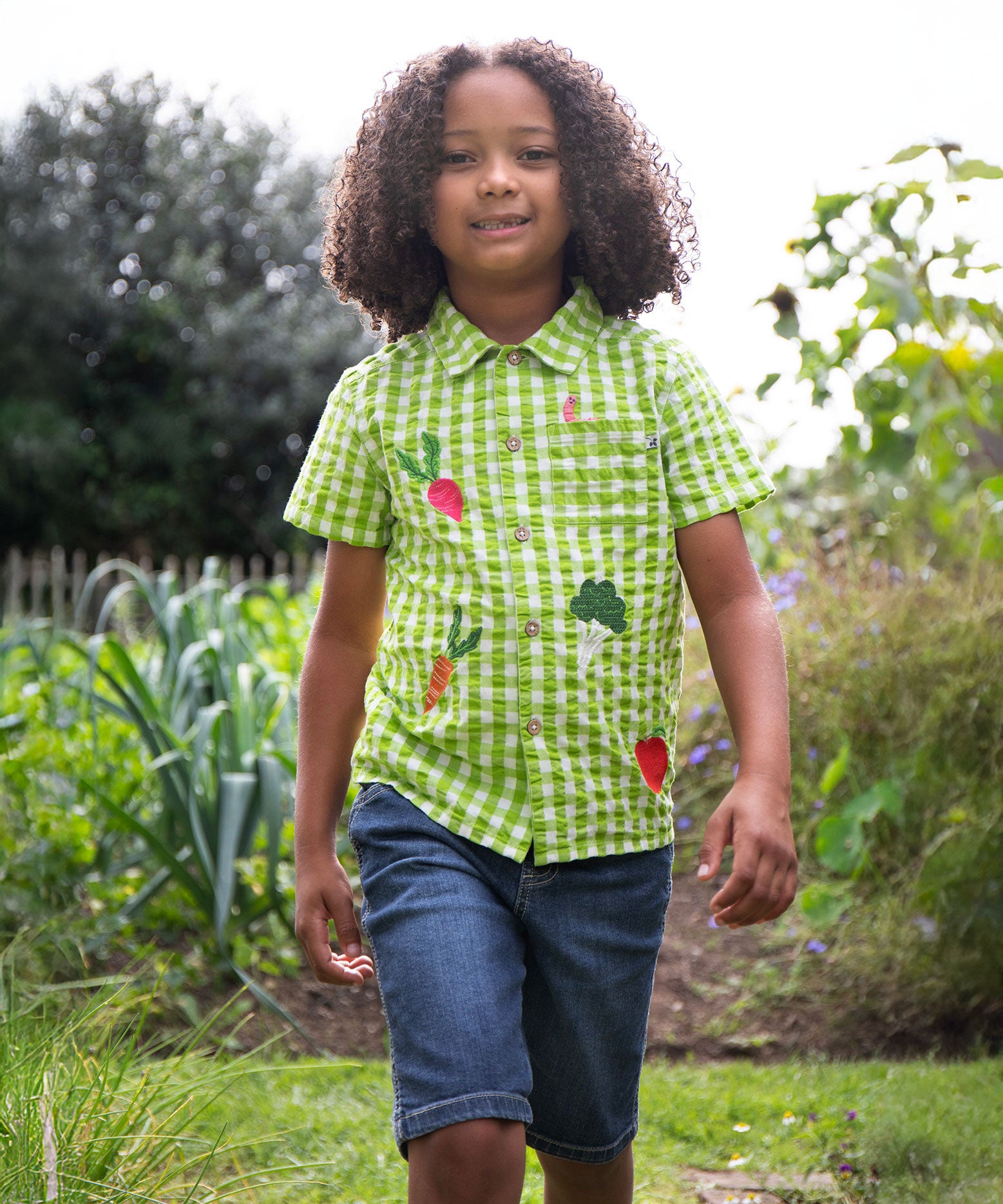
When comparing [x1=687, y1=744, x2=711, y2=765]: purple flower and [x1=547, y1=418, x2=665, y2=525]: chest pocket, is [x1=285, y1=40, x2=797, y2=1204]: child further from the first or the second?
[x1=687, y1=744, x2=711, y2=765]: purple flower

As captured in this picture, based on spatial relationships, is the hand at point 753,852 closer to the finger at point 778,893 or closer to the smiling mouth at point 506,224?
the finger at point 778,893

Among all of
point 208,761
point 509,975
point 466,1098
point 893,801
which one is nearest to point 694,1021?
point 893,801

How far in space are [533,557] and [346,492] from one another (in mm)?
291

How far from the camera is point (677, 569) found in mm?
1620

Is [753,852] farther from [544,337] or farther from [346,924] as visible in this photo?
[544,337]

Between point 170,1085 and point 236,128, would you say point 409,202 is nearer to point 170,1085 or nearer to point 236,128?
point 170,1085

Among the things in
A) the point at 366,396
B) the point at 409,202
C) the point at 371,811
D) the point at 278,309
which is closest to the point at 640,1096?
the point at 371,811

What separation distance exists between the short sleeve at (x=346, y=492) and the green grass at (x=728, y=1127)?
0.93 meters

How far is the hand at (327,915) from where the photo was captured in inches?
62.6

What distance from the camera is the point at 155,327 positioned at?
643 inches

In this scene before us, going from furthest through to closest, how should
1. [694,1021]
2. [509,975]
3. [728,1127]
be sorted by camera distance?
[694,1021]
[728,1127]
[509,975]

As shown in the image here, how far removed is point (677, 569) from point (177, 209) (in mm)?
16202

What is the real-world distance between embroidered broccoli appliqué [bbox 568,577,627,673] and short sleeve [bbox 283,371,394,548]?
31 centimetres

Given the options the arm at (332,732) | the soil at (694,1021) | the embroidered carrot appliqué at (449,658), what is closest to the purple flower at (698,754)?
the soil at (694,1021)
